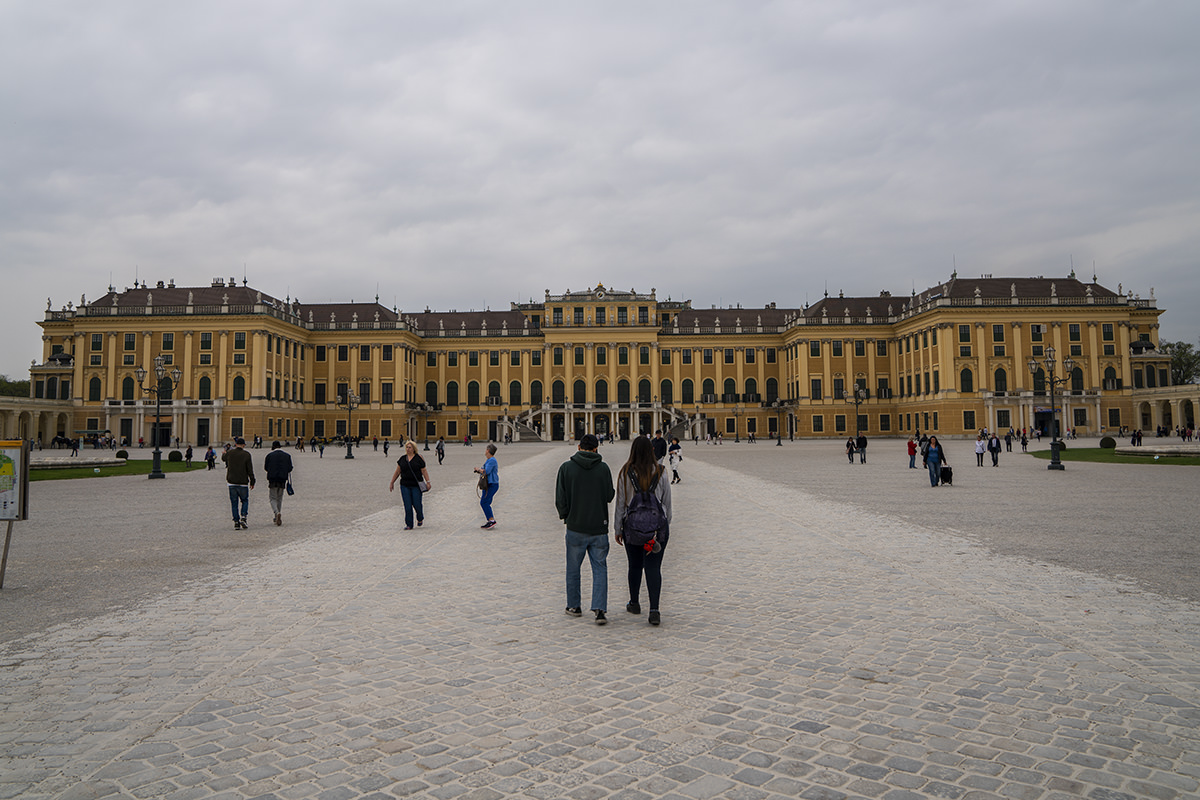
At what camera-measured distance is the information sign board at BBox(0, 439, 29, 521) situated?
7.35 meters

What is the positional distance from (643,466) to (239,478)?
8.60 meters

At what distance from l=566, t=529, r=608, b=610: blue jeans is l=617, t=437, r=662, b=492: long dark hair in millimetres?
627

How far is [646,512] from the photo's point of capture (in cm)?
596

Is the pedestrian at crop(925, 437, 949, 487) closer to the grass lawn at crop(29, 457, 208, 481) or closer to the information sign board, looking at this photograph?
the information sign board

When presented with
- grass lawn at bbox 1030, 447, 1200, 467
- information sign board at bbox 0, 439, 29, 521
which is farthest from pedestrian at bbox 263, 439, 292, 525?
grass lawn at bbox 1030, 447, 1200, 467

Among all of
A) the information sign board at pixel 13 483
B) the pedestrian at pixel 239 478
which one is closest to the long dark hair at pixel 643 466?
the information sign board at pixel 13 483

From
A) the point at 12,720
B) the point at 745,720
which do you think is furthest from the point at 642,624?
the point at 12,720

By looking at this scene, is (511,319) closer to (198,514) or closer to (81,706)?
(198,514)

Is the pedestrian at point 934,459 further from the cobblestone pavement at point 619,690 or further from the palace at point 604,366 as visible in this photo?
the palace at point 604,366

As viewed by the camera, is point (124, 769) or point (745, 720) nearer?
point (124, 769)

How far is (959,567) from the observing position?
27.5ft

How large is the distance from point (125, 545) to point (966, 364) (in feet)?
214

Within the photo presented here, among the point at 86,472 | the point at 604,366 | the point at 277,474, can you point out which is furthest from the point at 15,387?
the point at 277,474

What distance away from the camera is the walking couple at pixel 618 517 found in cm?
599
